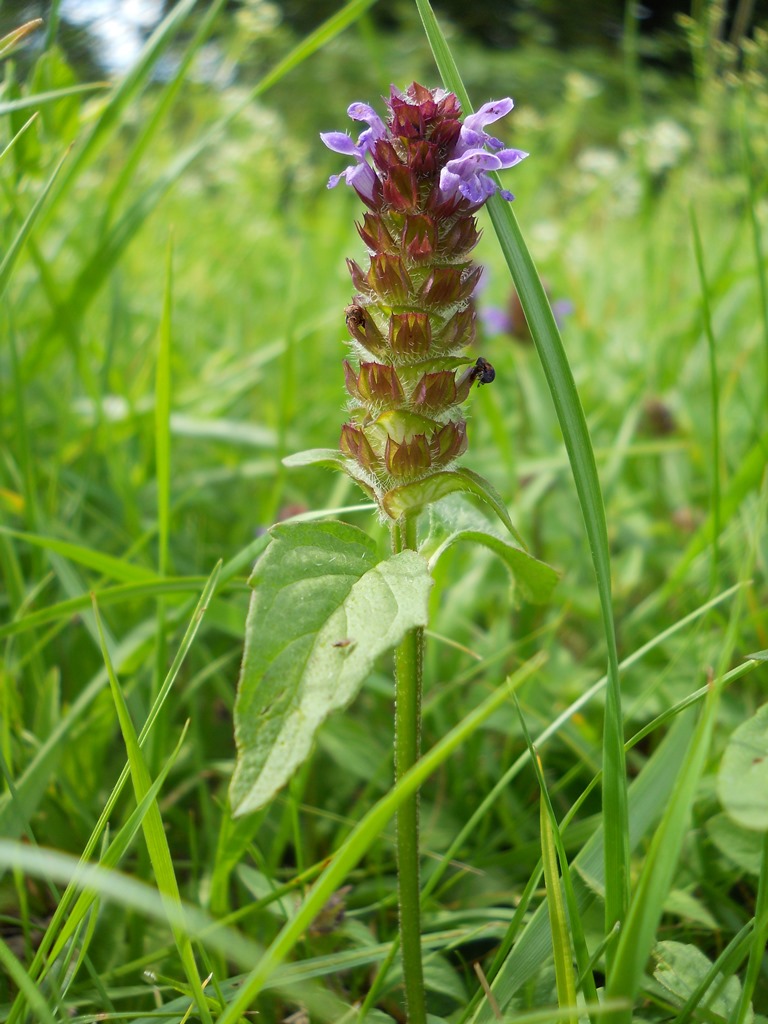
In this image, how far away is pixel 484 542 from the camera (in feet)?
2.92

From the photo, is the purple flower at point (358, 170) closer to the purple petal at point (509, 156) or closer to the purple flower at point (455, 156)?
the purple flower at point (455, 156)

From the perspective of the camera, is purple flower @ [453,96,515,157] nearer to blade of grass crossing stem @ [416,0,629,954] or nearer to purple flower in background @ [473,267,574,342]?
blade of grass crossing stem @ [416,0,629,954]

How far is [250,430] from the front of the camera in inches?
84.0

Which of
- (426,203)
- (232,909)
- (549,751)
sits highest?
(426,203)

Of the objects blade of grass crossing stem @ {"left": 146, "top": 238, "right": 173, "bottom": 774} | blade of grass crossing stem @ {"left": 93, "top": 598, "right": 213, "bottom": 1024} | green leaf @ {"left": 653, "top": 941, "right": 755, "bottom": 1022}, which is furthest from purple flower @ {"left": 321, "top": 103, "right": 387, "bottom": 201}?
green leaf @ {"left": 653, "top": 941, "right": 755, "bottom": 1022}

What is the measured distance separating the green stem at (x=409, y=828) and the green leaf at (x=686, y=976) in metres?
0.24

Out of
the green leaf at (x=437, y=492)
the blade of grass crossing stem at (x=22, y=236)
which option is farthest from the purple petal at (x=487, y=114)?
the blade of grass crossing stem at (x=22, y=236)

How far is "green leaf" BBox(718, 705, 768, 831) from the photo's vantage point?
0.65 meters

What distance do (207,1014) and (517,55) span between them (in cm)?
1639

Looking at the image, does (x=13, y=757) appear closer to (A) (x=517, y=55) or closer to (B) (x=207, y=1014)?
(B) (x=207, y=1014)

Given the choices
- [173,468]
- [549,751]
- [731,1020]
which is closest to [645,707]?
[549,751]

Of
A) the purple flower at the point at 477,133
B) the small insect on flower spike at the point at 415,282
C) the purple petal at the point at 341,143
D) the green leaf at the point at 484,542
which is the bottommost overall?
the green leaf at the point at 484,542

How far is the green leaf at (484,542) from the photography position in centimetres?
89

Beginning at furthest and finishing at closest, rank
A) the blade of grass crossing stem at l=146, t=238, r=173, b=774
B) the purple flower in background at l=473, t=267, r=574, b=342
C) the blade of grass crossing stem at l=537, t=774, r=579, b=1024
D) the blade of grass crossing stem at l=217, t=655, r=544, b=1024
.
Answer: the purple flower in background at l=473, t=267, r=574, b=342 → the blade of grass crossing stem at l=146, t=238, r=173, b=774 → the blade of grass crossing stem at l=537, t=774, r=579, b=1024 → the blade of grass crossing stem at l=217, t=655, r=544, b=1024
